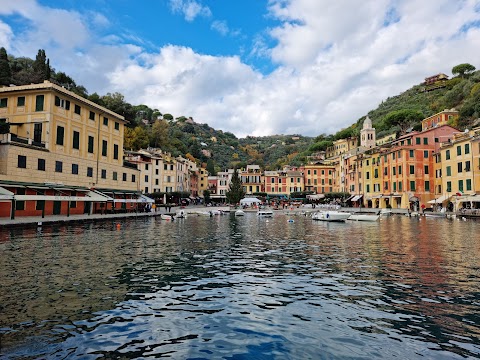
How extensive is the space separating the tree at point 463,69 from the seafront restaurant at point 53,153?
451 ft

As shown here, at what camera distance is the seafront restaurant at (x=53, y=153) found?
115 feet

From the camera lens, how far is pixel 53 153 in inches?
1581

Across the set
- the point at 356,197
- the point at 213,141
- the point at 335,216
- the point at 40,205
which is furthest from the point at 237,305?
the point at 213,141

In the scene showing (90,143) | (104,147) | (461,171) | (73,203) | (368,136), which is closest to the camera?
(73,203)

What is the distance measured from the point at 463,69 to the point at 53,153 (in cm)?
14867

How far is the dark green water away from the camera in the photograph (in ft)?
21.4

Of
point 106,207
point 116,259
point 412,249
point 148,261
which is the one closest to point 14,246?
point 116,259

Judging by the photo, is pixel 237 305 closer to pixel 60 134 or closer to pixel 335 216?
pixel 335 216

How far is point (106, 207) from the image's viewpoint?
51281 millimetres

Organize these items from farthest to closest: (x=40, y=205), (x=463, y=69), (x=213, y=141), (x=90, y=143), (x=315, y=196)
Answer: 1. (x=213, y=141)
2. (x=463, y=69)
3. (x=315, y=196)
4. (x=90, y=143)
5. (x=40, y=205)

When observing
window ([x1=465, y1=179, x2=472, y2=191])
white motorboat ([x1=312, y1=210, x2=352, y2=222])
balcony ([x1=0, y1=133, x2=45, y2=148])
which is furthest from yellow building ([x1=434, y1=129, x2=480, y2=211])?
balcony ([x1=0, y1=133, x2=45, y2=148])

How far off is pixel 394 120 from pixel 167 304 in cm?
12167

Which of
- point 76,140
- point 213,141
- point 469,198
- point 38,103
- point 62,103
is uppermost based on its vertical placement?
point 213,141

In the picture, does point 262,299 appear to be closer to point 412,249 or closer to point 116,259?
point 116,259
